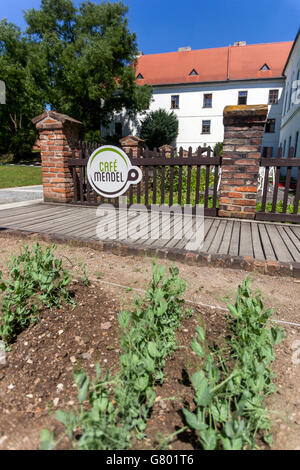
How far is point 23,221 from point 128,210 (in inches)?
77.0

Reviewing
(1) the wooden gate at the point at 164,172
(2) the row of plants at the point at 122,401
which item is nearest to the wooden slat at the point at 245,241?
(1) the wooden gate at the point at 164,172

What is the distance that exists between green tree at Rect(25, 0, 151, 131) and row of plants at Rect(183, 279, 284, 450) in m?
27.4

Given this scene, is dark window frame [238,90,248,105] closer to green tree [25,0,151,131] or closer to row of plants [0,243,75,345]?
green tree [25,0,151,131]

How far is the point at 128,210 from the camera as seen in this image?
575 cm

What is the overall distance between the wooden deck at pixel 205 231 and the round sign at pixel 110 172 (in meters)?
0.59

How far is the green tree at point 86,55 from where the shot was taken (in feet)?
81.2

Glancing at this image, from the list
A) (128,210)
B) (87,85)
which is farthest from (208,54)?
(128,210)

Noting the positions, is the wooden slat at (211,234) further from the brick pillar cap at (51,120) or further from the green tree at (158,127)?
the green tree at (158,127)

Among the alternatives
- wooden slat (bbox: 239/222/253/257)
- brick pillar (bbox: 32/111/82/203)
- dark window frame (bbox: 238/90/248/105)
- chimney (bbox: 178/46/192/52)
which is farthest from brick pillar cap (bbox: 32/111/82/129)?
chimney (bbox: 178/46/192/52)

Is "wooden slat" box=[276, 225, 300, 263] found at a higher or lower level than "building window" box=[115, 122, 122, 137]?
lower

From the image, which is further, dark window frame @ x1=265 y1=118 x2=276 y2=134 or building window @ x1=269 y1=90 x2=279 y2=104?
building window @ x1=269 y1=90 x2=279 y2=104

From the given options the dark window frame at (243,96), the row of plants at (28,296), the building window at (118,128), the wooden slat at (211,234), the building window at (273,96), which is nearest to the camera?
the row of plants at (28,296)

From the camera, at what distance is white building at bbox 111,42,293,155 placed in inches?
1238

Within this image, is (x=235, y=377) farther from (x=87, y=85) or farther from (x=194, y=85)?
(x=194, y=85)
